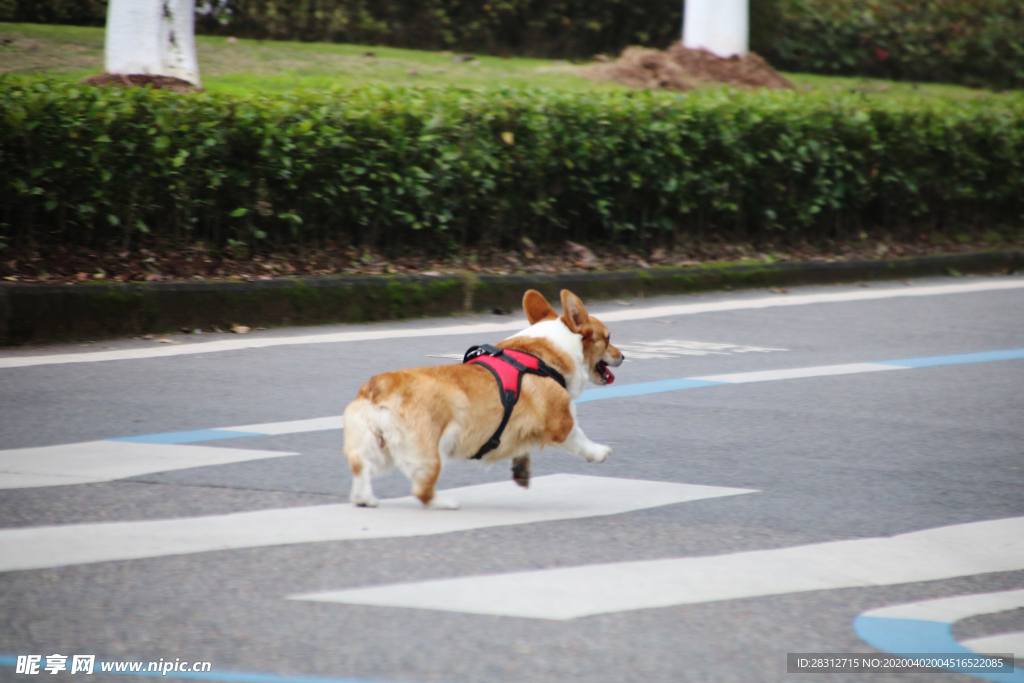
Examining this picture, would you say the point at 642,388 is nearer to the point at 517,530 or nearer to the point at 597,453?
the point at 597,453

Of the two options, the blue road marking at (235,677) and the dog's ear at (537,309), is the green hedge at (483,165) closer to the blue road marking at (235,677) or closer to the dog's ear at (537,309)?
the dog's ear at (537,309)

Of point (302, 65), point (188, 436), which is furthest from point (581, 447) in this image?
point (302, 65)

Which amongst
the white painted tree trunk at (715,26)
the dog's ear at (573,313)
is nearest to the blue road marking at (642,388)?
the dog's ear at (573,313)

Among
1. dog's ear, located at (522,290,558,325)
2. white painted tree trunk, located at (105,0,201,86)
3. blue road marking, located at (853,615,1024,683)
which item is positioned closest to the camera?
blue road marking, located at (853,615,1024,683)

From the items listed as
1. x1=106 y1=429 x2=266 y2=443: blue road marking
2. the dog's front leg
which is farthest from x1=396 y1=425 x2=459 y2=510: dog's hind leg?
x1=106 y1=429 x2=266 y2=443: blue road marking

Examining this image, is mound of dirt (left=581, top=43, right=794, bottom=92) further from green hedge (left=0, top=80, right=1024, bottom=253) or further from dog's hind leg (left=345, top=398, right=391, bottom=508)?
dog's hind leg (left=345, top=398, right=391, bottom=508)

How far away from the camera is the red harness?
5.09 metres

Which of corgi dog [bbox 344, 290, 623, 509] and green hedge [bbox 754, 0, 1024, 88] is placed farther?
green hedge [bbox 754, 0, 1024, 88]

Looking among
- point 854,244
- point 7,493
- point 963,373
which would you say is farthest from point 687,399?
point 854,244

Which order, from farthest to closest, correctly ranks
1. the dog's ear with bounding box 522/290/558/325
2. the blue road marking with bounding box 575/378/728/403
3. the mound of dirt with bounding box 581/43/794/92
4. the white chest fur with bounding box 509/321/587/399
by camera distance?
the mound of dirt with bounding box 581/43/794/92
the blue road marking with bounding box 575/378/728/403
the dog's ear with bounding box 522/290/558/325
the white chest fur with bounding box 509/321/587/399

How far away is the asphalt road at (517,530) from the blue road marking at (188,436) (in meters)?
0.05

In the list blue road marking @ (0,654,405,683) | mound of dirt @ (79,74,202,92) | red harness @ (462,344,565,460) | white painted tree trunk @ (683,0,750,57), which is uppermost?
white painted tree trunk @ (683,0,750,57)

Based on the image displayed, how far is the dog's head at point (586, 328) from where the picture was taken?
18.1ft

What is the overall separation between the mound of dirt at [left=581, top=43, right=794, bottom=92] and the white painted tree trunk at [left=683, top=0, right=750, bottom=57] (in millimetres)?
225
